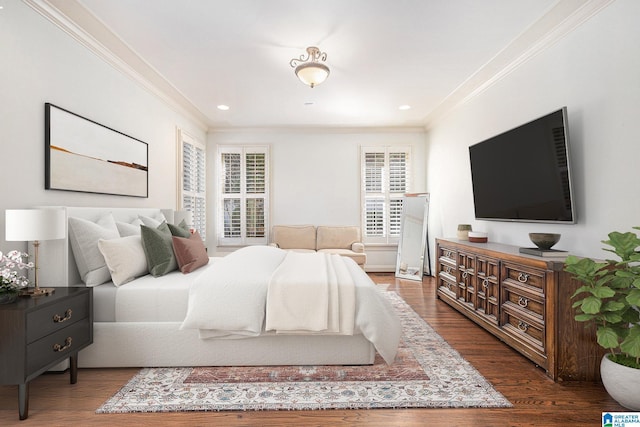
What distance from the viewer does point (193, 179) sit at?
5398 millimetres

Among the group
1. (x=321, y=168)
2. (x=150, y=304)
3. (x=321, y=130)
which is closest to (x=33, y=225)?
(x=150, y=304)

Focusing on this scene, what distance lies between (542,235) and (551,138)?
81cm

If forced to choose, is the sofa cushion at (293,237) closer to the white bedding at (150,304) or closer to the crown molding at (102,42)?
the crown molding at (102,42)

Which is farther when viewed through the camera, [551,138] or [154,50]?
[154,50]

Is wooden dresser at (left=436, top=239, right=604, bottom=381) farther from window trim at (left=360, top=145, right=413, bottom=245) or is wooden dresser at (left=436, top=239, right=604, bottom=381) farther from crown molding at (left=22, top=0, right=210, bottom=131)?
crown molding at (left=22, top=0, right=210, bottom=131)

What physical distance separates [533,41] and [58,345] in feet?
14.1

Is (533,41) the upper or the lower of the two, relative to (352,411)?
upper

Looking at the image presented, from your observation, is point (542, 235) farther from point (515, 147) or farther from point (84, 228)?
point (84, 228)

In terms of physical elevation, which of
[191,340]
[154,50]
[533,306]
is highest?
[154,50]

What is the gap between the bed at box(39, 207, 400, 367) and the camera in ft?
7.64

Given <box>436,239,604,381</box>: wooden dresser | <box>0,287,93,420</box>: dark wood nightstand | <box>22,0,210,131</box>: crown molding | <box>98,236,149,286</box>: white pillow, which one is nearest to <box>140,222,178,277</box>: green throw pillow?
<box>98,236,149,286</box>: white pillow

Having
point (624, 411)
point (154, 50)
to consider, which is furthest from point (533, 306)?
point (154, 50)

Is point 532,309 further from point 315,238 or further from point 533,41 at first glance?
point 315,238

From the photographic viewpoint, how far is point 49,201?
2.53m
